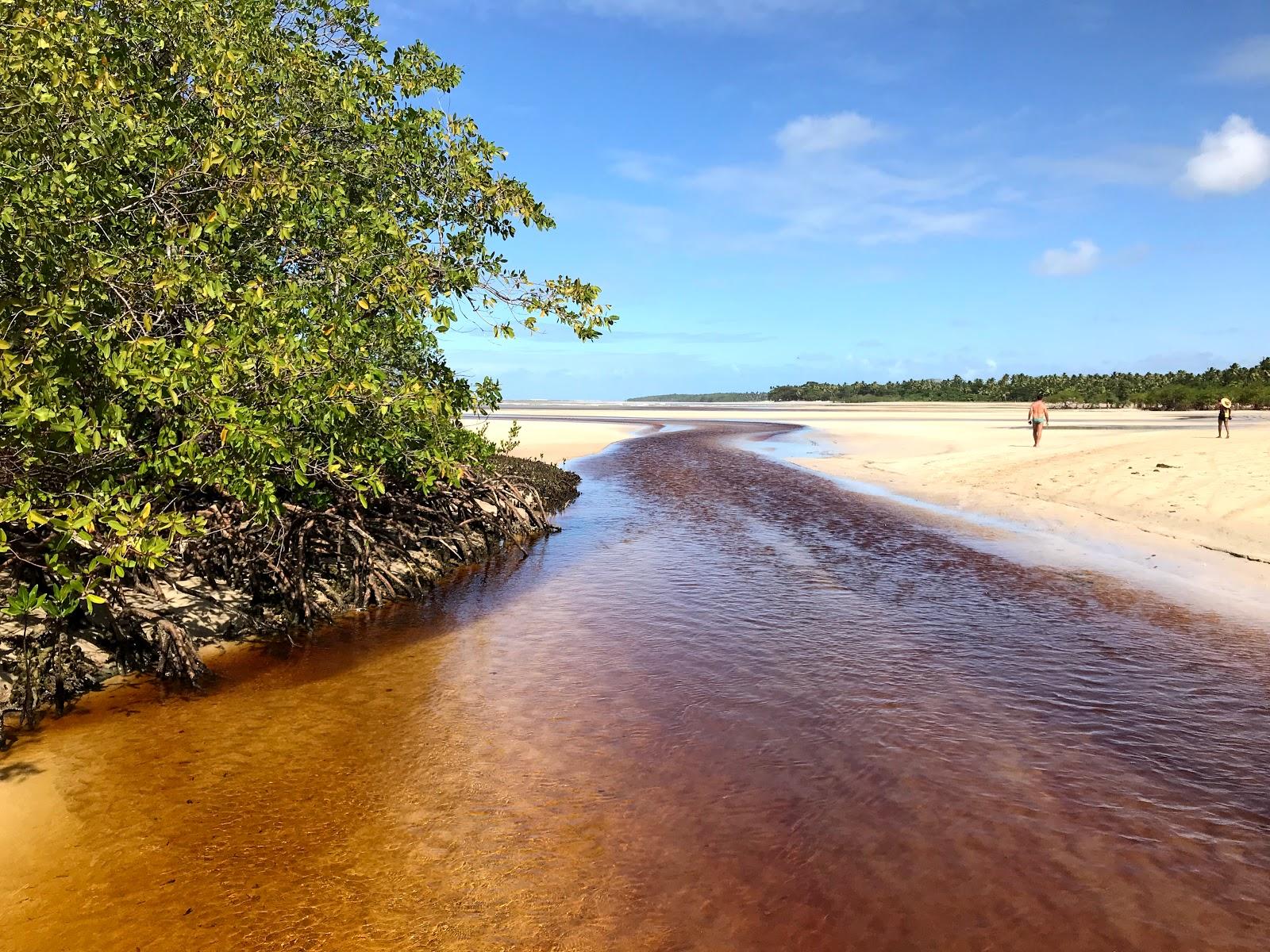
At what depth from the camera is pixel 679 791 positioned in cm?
640

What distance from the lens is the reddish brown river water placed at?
15.8 ft

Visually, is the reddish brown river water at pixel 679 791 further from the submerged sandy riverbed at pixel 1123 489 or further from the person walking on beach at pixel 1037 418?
the person walking on beach at pixel 1037 418

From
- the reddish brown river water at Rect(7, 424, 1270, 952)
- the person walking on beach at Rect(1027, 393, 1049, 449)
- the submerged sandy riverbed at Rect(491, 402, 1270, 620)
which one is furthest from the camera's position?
the person walking on beach at Rect(1027, 393, 1049, 449)

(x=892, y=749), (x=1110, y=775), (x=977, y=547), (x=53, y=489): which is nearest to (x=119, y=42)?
(x=53, y=489)

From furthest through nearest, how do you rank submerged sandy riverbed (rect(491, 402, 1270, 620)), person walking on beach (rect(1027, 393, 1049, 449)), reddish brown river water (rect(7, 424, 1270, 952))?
1. person walking on beach (rect(1027, 393, 1049, 449))
2. submerged sandy riverbed (rect(491, 402, 1270, 620))
3. reddish brown river water (rect(7, 424, 1270, 952))

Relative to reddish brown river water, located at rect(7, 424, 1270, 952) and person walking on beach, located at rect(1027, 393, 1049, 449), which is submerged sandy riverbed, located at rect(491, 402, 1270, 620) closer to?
person walking on beach, located at rect(1027, 393, 1049, 449)

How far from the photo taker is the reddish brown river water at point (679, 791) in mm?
4820

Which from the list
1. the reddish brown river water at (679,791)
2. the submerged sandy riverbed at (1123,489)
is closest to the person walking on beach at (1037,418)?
the submerged sandy riverbed at (1123,489)

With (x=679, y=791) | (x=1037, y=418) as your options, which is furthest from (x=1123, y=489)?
(x=679, y=791)

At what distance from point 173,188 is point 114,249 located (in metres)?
1.02

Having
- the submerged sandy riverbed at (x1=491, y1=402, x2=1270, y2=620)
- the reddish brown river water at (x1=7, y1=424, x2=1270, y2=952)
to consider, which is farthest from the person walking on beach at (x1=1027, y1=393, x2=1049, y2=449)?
the reddish brown river water at (x1=7, y1=424, x2=1270, y2=952)

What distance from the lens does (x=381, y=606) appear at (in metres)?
12.3

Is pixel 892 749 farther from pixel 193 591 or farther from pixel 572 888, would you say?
pixel 193 591

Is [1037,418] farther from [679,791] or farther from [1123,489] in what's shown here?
[679,791]
